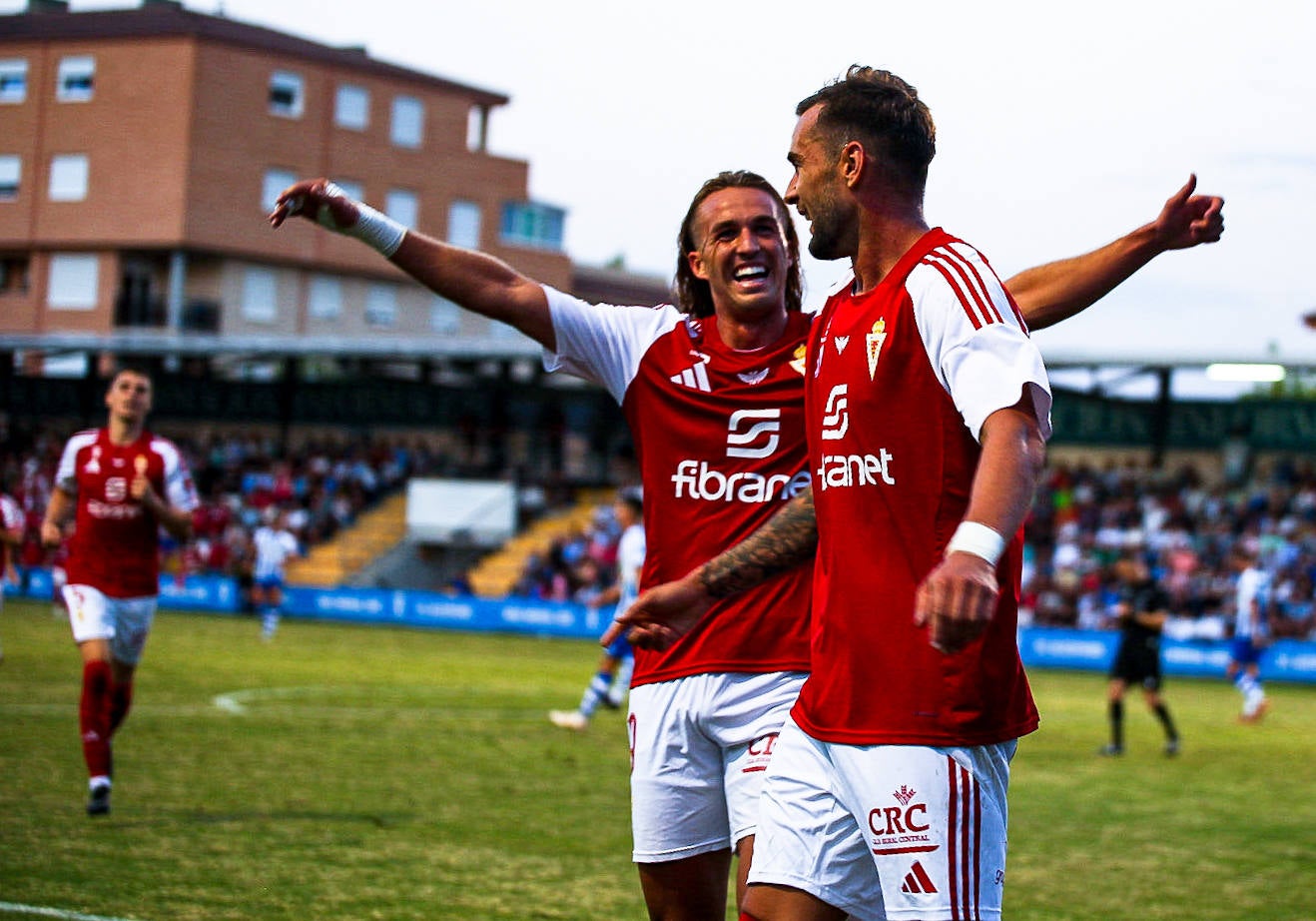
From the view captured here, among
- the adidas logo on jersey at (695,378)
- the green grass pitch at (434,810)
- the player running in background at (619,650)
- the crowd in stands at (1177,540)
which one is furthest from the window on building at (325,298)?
the adidas logo on jersey at (695,378)

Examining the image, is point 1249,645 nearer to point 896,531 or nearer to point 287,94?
point 896,531

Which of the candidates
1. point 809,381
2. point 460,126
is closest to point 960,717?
point 809,381

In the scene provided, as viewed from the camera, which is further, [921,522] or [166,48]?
[166,48]

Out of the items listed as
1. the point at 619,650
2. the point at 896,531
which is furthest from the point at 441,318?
the point at 896,531

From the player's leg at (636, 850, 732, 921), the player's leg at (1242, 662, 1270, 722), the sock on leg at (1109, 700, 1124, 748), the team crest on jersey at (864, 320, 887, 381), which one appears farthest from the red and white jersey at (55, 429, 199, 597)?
the player's leg at (1242, 662, 1270, 722)

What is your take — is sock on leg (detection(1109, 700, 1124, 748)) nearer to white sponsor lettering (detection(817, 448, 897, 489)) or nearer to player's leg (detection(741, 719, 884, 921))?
player's leg (detection(741, 719, 884, 921))

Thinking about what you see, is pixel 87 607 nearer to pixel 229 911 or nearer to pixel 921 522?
pixel 229 911

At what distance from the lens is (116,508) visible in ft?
35.0

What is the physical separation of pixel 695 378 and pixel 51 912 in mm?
4048

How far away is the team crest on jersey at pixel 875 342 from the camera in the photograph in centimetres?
381

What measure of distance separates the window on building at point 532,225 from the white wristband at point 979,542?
196 ft

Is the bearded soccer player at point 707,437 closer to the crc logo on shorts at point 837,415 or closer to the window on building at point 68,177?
the crc logo on shorts at point 837,415

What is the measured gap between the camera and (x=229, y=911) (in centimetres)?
744

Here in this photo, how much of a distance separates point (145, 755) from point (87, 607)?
2.74 m
